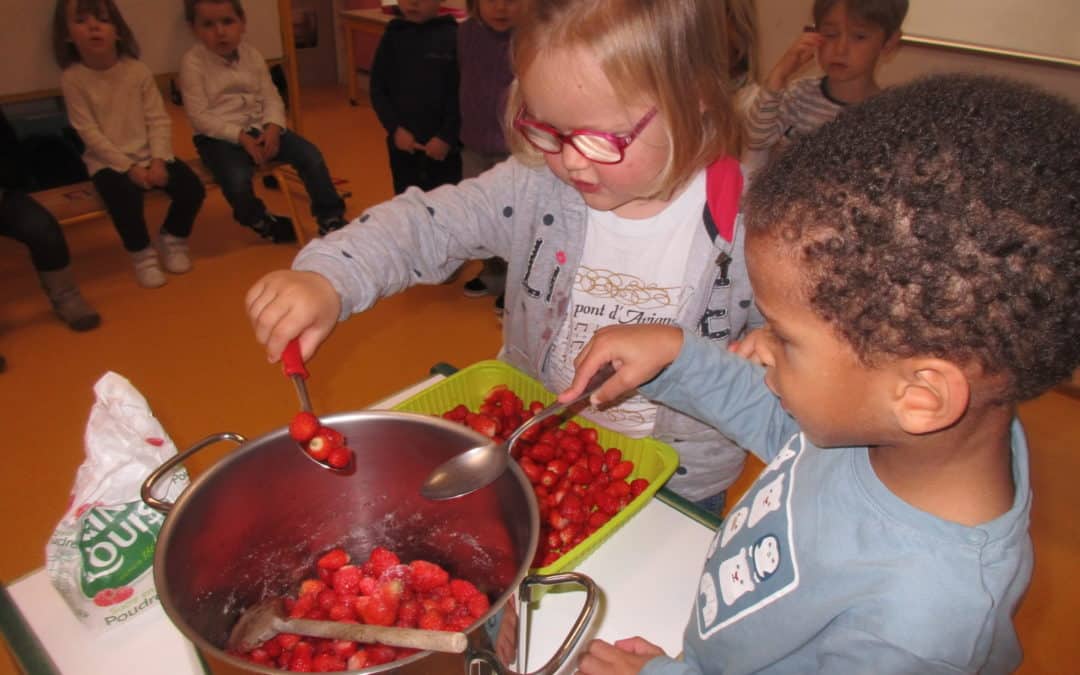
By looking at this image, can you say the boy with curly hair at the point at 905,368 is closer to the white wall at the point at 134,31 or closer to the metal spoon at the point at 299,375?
the metal spoon at the point at 299,375

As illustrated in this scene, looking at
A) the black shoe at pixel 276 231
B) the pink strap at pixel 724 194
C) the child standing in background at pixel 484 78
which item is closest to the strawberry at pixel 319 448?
the pink strap at pixel 724 194

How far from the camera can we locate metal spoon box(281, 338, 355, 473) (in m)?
0.74

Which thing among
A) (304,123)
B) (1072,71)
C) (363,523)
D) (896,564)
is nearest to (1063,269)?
(896,564)

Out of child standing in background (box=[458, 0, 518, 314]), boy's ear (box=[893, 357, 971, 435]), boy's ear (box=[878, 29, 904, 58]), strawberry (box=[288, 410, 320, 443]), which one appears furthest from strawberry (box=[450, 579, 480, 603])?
boy's ear (box=[878, 29, 904, 58])

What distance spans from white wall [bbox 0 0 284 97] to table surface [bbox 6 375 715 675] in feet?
7.76

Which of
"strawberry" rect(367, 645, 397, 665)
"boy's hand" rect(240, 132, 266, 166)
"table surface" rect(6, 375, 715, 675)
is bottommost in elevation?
"boy's hand" rect(240, 132, 266, 166)

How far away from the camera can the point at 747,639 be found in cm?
67

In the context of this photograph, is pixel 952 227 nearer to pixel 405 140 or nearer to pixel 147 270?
pixel 405 140

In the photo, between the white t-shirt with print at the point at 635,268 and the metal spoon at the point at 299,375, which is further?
the white t-shirt with print at the point at 635,268

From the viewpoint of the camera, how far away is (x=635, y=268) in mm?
1068

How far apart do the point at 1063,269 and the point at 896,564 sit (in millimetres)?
256

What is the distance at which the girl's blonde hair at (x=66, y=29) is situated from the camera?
8.00ft

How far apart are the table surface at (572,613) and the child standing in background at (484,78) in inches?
67.1

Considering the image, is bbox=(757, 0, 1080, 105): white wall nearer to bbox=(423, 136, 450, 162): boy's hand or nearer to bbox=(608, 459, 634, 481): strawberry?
bbox=(423, 136, 450, 162): boy's hand
